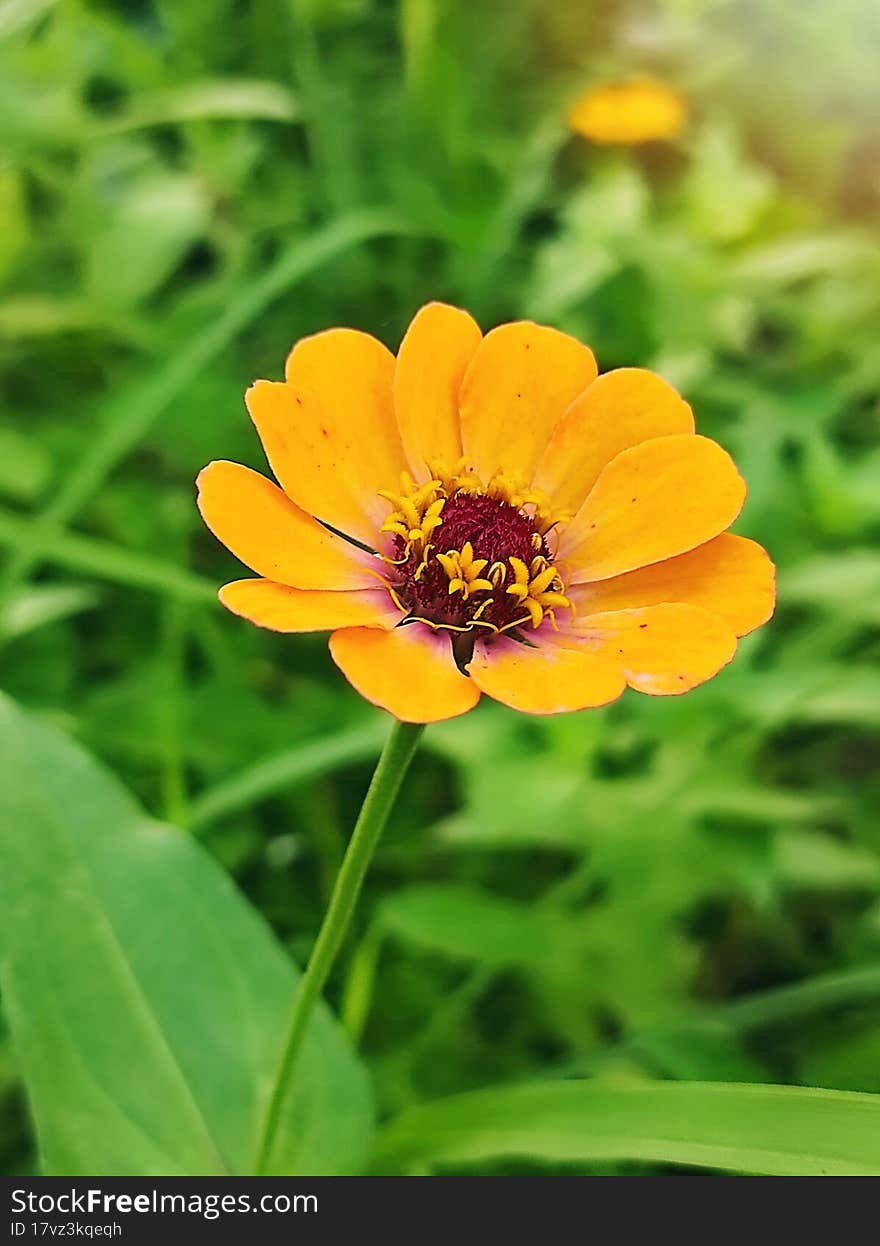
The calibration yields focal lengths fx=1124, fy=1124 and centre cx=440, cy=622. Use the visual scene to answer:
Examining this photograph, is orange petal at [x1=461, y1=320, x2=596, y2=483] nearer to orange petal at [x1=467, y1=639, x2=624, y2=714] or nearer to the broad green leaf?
orange petal at [x1=467, y1=639, x2=624, y2=714]

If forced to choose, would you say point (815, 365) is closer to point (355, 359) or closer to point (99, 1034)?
point (355, 359)

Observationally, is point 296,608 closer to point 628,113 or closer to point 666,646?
point 666,646

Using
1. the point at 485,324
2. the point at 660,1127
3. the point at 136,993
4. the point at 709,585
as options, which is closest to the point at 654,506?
Result: the point at 709,585

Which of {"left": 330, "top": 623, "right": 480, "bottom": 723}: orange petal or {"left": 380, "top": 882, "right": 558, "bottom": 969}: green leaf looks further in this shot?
{"left": 380, "top": 882, "right": 558, "bottom": 969}: green leaf

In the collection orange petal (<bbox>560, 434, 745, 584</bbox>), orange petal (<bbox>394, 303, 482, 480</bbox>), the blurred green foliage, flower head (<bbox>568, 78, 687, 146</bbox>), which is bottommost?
orange petal (<bbox>560, 434, 745, 584</bbox>)

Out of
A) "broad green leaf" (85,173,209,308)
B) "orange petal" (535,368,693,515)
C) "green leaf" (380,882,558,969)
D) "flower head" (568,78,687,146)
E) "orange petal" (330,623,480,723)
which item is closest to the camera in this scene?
"orange petal" (330,623,480,723)

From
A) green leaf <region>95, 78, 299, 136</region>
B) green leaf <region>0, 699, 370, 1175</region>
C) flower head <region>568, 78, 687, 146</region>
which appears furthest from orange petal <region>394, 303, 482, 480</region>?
flower head <region>568, 78, 687, 146</region>

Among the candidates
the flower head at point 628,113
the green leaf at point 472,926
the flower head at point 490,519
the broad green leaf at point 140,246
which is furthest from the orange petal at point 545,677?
the flower head at point 628,113
